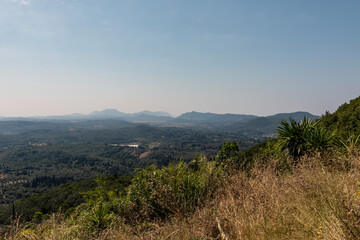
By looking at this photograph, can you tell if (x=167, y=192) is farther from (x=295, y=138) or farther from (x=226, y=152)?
(x=295, y=138)

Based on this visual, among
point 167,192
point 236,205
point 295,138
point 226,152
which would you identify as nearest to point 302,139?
point 295,138

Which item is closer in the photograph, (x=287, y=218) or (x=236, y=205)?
(x=287, y=218)

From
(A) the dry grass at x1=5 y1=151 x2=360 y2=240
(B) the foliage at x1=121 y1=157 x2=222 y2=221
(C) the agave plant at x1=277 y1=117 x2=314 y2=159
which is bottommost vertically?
(B) the foliage at x1=121 y1=157 x2=222 y2=221

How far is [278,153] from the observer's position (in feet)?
24.5

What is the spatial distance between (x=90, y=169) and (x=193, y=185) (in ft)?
528

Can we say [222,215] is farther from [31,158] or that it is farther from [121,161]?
[31,158]

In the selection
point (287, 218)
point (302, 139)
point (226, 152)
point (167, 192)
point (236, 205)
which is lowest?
point (167, 192)

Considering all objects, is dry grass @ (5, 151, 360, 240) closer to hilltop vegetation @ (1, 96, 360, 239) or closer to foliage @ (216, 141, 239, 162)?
hilltop vegetation @ (1, 96, 360, 239)

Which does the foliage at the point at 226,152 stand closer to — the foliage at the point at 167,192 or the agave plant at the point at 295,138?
the agave plant at the point at 295,138

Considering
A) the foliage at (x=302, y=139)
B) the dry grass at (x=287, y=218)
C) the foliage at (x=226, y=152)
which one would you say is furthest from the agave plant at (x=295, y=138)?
the dry grass at (x=287, y=218)

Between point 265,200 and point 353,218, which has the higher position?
point 353,218

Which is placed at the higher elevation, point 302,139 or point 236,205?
point 302,139

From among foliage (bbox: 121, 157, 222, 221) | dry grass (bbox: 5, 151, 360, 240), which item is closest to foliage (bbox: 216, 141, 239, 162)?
foliage (bbox: 121, 157, 222, 221)

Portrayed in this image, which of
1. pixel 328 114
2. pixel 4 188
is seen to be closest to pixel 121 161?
pixel 4 188
